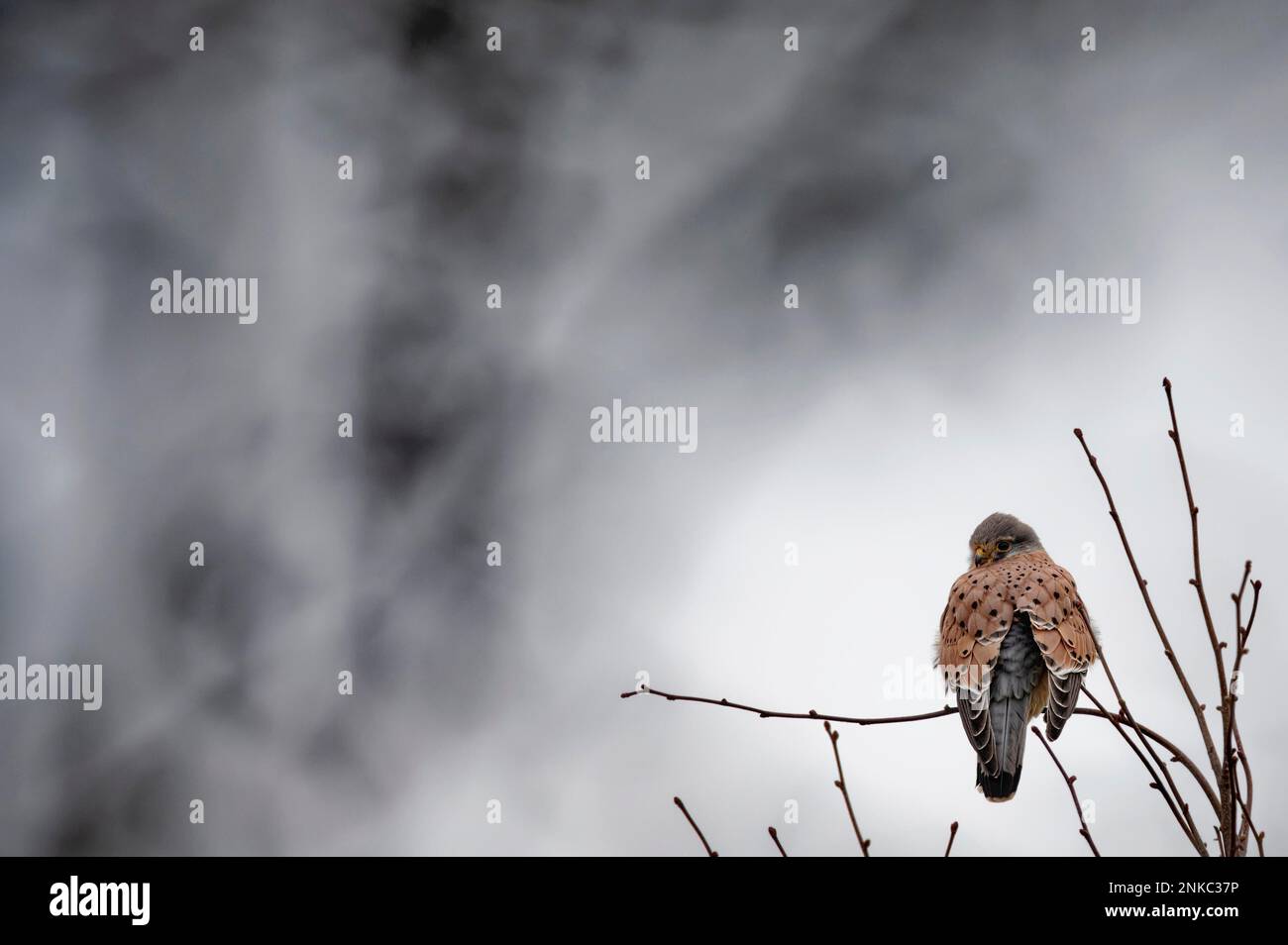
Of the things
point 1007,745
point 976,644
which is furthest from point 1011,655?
point 1007,745

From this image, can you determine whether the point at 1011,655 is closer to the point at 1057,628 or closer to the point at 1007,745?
the point at 1057,628

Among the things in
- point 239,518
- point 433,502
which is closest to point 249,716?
point 239,518

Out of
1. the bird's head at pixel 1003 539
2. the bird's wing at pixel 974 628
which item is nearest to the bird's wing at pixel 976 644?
the bird's wing at pixel 974 628

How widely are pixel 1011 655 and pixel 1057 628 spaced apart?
0.11m

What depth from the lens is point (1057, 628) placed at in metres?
1.85

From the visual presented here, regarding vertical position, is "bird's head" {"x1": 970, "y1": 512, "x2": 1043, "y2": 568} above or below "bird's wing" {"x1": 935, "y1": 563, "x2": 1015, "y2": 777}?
above

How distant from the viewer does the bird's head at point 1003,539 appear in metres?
2.43

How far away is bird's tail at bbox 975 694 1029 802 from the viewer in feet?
5.25

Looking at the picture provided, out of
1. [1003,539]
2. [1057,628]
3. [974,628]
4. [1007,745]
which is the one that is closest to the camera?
[1007,745]

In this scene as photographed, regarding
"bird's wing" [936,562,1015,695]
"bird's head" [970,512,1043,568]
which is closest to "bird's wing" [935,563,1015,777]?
"bird's wing" [936,562,1015,695]

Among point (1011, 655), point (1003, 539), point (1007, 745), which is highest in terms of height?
point (1003, 539)

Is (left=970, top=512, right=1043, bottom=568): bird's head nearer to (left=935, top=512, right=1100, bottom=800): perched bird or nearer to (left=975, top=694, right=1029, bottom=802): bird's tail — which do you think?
(left=935, top=512, right=1100, bottom=800): perched bird
